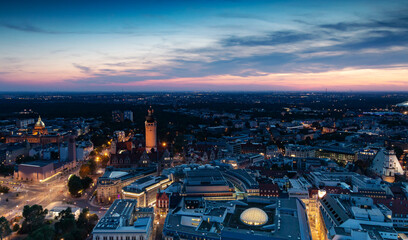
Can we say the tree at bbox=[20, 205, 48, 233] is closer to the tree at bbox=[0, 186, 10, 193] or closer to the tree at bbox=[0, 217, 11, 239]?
the tree at bbox=[0, 217, 11, 239]

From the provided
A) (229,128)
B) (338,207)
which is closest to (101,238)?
(338,207)

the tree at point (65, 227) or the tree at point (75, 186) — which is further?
the tree at point (75, 186)

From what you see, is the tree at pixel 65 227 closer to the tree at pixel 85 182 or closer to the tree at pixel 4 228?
the tree at pixel 4 228

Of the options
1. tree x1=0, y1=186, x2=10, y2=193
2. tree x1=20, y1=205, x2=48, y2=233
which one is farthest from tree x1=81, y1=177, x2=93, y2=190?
tree x1=20, y1=205, x2=48, y2=233

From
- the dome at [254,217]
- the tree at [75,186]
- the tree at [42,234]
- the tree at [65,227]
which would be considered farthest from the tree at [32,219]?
the dome at [254,217]

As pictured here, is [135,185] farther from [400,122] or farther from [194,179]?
[400,122]

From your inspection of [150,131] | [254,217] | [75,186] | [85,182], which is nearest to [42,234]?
[75,186]

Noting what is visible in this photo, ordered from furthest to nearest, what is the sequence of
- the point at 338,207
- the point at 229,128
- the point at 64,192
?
the point at 229,128
the point at 64,192
the point at 338,207

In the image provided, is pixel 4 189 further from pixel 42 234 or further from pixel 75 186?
pixel 42 234
